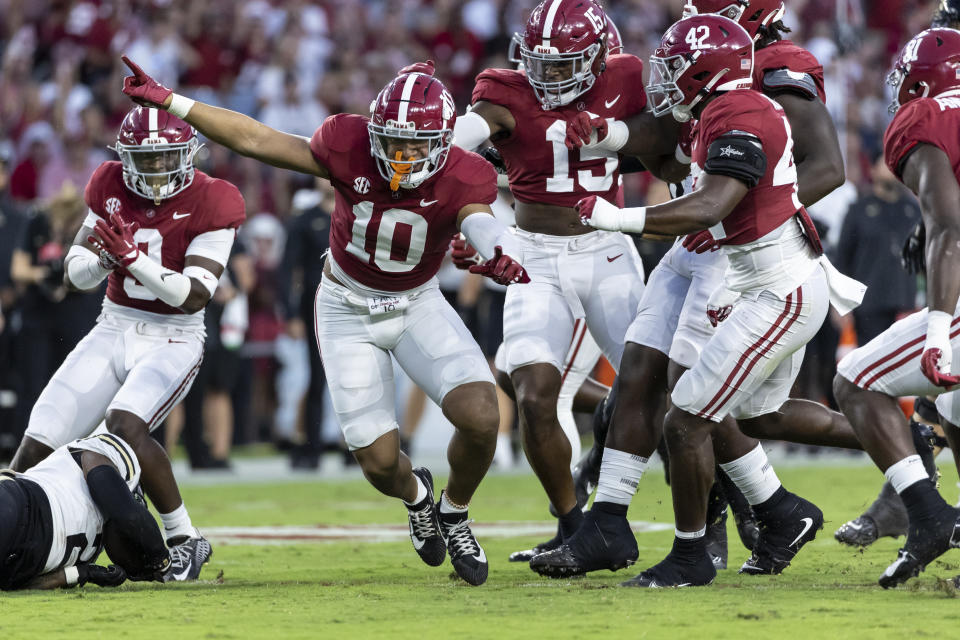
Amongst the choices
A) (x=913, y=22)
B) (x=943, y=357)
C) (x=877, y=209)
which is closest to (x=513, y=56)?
(x=943, y=357)

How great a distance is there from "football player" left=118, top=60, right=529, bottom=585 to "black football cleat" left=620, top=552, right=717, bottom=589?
24.6 inches

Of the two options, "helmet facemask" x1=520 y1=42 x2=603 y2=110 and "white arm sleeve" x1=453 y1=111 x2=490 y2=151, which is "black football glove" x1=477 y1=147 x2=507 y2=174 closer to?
"white arm sleeve" x1=453 y1=111 x2=490 y2=151

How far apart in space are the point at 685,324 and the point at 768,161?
0.79 meters

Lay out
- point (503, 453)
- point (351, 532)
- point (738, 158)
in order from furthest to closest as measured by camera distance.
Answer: point (503, 453)
point (351, 532)
point (738, 158)

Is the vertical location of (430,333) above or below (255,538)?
above

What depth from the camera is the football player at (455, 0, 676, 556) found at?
233 inches

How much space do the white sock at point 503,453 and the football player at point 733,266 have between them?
5.76 m

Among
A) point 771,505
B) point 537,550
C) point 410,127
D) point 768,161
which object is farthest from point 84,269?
point 771,505

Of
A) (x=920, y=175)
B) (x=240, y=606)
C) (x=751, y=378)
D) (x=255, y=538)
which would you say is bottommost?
(x=255, y=538)

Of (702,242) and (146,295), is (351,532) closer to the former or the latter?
(146,295)

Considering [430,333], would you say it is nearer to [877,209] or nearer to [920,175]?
[920,175]

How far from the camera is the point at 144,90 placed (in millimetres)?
5172

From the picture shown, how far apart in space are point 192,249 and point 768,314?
2.51 metres

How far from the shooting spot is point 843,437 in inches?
237
